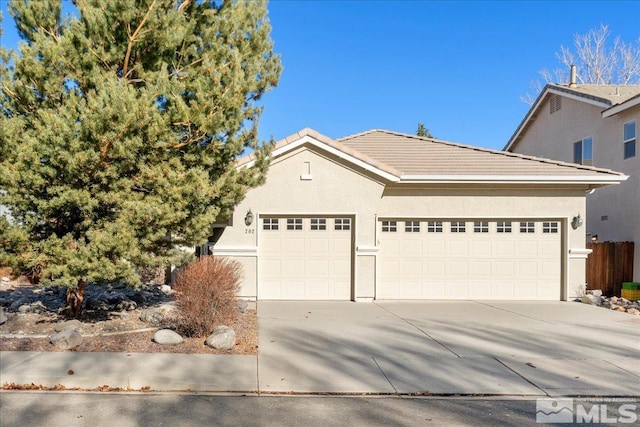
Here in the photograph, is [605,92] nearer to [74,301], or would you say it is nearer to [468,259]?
[468,259]

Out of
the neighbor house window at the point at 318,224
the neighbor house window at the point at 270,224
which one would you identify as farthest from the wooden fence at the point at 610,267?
the neighbor house window at the point at 270,224

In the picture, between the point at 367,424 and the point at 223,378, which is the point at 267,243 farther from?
the point at 367,424

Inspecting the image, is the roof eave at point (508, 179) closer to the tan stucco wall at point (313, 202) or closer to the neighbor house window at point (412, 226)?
the neighbor house window at point (412, 226)

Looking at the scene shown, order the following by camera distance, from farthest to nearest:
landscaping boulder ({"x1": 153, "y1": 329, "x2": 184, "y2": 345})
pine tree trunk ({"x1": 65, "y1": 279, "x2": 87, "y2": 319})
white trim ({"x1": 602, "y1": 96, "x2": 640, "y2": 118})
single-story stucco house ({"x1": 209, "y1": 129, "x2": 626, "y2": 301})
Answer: white trim ({"x1": 602, "y1": 96, "x2": 640, "y2": 118}) → single-story stucco house ({"x1": 209, "y1": 129, "x2": 626, "y2": 301}) → pine tree trunk ({"x1": 65, "y1": 279, "x2": 87, "y2": 319}) → landscaping boulder ({"x1": 153, "y1": 329, "x2": 184, "y2": 345})

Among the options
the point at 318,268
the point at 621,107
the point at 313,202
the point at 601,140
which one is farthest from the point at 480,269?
the point at 601,140

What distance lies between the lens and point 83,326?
8109mm

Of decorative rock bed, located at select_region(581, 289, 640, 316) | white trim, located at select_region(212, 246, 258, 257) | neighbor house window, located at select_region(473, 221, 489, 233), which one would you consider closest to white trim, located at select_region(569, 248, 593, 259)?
decorative rock bed, located at select_region(581, 289, 640, 316)

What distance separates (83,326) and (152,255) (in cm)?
176

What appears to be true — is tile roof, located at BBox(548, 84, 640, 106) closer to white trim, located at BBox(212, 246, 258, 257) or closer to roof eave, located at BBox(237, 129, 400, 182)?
roof eave, located at BBox(237, 129, 400, 182)

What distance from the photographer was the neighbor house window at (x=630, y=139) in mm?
15008

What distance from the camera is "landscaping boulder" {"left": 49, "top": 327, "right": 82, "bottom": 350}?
680 centimetres

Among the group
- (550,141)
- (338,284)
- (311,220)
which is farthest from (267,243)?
(550,141)

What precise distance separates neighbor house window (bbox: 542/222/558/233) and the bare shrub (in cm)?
954

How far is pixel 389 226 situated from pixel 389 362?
6638 millimetres
